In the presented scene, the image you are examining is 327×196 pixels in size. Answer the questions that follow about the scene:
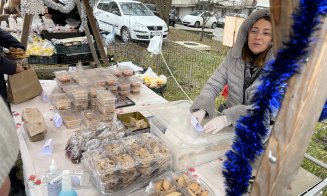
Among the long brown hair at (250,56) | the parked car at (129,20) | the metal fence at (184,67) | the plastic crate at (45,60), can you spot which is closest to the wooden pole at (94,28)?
the plastic crate at (45,60)

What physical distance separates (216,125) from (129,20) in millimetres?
8273

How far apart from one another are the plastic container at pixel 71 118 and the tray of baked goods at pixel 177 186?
99 centimetres

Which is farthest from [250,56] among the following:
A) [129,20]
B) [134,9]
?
[134,9]

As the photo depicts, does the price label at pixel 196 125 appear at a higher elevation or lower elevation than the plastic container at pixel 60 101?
higher

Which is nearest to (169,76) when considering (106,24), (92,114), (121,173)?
(92,114)

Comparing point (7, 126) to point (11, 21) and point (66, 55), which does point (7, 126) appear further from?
point (11, 21)

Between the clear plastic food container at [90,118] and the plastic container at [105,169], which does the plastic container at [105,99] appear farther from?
the plastic container at [105,169]

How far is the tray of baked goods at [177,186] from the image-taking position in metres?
1.33

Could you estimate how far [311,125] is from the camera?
0.58 meters

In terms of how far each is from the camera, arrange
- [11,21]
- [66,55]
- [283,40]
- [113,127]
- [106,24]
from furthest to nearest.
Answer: [106,24], [11,21], [66,55], [113,127], [283,40]

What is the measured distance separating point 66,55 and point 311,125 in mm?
4990

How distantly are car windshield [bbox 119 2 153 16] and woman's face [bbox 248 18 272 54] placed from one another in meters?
8.28

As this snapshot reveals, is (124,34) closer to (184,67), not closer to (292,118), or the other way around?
(184,67)

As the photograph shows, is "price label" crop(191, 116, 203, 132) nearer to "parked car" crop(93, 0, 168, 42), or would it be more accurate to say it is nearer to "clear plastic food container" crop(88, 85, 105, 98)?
"clear plastic food container" crop(88, 85, 105, 98)
